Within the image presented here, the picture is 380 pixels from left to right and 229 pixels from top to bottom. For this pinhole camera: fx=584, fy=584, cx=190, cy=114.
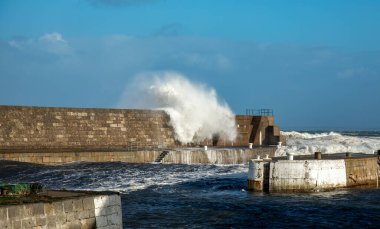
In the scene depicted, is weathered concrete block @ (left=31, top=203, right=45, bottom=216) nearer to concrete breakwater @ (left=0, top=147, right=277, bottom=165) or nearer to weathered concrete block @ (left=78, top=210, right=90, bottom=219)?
weathered concrete block @ (left=78, top=210, right=90, bottom=219)

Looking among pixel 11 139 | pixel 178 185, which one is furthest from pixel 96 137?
pixel 178 185

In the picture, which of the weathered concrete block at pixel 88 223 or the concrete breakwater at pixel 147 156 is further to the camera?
the concrete breakwater at pixel 147 156

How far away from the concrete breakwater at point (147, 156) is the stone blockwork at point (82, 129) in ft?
7.58

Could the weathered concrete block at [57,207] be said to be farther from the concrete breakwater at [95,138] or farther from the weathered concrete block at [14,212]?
the concrete breakwater at [95,138]

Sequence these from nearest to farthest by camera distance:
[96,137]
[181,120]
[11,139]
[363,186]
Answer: [363,186] → [11,139] → [96,137] → [181,120]

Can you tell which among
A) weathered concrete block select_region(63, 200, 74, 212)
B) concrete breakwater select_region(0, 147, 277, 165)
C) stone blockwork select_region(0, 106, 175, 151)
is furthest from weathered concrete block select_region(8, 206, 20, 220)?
stone blockwork select_region(0, 106, 175, 151)

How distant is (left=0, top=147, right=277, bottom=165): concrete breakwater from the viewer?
76.3ft

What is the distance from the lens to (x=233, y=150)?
27391 mm

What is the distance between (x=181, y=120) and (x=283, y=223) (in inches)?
815

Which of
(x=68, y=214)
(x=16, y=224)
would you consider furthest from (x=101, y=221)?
(x=16, y=224)

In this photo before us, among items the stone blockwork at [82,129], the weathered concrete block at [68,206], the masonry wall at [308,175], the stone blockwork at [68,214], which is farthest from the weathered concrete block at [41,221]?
the stone blockwork at [82,129]

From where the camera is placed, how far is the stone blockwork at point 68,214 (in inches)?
312

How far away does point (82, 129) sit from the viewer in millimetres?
28109

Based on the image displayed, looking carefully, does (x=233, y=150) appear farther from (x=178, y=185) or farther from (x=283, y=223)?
(x=283, y=223)
